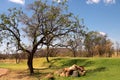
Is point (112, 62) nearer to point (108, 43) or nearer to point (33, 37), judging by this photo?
point (33, 37)

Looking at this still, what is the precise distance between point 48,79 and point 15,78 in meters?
8.47

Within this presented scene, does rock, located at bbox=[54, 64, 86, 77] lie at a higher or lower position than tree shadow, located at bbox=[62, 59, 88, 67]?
lower

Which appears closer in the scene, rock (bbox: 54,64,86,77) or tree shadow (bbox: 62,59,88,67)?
rock (bbox: 54,64,86,77)

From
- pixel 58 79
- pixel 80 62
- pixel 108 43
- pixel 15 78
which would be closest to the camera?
pixel 58 79

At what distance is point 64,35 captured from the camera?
4381 centimetres

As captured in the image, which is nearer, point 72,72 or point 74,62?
point 72,72

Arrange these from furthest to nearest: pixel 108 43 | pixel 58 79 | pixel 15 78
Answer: pixel 108 43 → pixel 15 78 → pixel 58 79

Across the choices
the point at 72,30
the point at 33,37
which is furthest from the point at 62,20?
the point at 33,37

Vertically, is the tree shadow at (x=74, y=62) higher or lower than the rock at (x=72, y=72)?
higher

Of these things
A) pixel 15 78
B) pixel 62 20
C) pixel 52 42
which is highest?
pixel 62 20

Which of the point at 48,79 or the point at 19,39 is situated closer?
the point at 48,79

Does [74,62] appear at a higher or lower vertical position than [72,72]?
higher

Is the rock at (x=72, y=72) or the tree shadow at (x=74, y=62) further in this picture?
the tree shadow at (x=74, y=62)

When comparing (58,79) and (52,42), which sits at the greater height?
(52,42)
